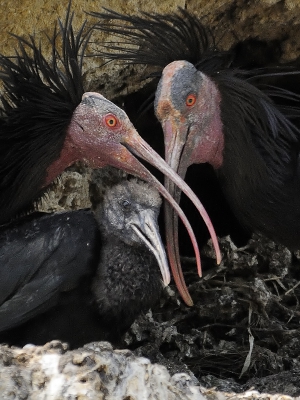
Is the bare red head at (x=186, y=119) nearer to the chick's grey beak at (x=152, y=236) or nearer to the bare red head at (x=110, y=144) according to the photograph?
the bare red head at (x=110, y=144)

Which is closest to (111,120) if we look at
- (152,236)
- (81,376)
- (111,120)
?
(111,120)

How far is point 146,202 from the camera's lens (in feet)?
12.1

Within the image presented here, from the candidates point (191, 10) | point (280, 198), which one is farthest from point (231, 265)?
point (191, 10)

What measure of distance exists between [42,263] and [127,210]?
0.39 m

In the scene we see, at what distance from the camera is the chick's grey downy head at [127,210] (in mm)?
3609

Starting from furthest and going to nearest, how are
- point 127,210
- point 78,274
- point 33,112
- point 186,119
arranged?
point 186,119
point 33,112
point 127,210
point 78,274

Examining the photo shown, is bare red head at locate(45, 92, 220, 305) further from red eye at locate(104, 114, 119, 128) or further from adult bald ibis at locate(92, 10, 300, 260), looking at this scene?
adult bald ibis at locate(92, 10, 300, 260)

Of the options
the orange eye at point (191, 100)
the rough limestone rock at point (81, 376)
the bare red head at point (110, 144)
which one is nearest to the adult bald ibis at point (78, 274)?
the bare red head at point (110, 144)

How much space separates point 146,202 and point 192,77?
0.67m

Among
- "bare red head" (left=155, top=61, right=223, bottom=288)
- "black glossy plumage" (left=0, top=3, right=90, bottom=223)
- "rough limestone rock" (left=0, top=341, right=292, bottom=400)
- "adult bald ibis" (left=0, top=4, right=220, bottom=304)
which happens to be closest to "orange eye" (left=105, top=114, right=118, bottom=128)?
"adult bald ibis" (left=0, top=4, right=220, bottom=304)

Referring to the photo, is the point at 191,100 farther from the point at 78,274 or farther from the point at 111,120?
the point at 78,274

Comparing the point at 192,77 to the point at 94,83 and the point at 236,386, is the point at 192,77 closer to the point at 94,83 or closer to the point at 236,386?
the point at 94,83

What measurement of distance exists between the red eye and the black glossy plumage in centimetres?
15

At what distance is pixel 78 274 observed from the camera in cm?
350
